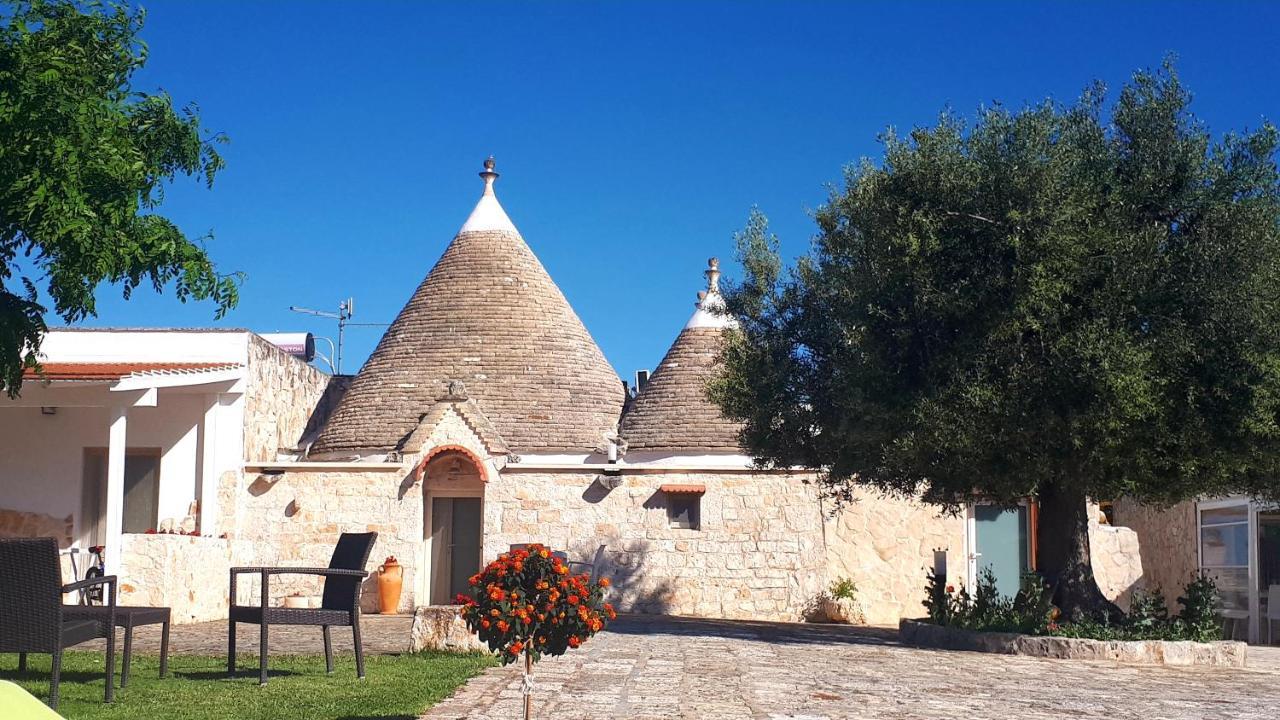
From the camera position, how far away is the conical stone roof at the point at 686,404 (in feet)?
66.4

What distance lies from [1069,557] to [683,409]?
825 cm

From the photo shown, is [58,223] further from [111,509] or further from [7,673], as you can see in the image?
[111,509]

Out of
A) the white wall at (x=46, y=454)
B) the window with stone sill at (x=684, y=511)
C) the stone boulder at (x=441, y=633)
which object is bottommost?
the stone boulder at (x=441, y=633)

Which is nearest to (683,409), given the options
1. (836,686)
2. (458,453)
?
(458,453)

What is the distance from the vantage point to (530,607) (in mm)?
6344

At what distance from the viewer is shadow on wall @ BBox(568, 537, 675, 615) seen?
61.8 feet

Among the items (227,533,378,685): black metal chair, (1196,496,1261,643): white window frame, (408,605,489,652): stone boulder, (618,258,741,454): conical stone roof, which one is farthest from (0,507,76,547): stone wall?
(1196,496,1261,643): white window frame

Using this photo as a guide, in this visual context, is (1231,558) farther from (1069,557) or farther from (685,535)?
(685,535)

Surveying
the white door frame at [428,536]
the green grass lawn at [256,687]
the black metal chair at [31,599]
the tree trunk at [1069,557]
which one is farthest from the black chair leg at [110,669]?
the white door frame at [428,536]

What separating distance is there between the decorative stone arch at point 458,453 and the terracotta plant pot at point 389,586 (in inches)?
55.3

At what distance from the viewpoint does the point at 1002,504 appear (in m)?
13.5

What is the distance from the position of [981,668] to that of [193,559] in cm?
1020

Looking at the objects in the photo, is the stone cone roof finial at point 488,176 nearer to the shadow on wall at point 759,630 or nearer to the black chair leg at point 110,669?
the shadow on wall at point 759,630

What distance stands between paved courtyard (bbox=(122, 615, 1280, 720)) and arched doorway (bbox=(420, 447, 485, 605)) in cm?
616
